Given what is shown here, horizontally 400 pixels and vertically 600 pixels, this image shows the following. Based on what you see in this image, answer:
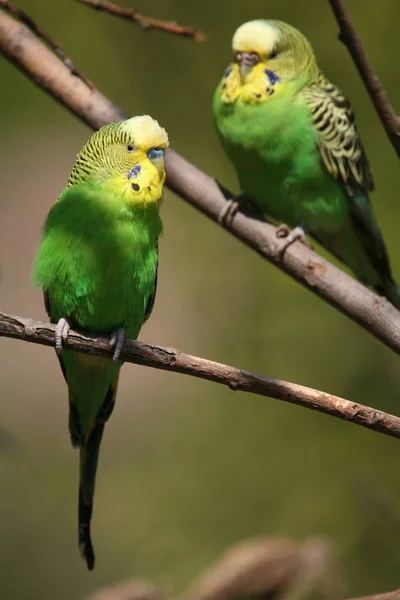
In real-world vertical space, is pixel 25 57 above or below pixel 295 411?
above

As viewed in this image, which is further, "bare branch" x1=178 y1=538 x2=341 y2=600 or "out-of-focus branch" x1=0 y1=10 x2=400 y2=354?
"out-of-focus branch" x1=0 y1=10 x2=400 y2=354

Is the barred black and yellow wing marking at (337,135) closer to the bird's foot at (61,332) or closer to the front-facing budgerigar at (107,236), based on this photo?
the front-facing budgerigar at (107,236)

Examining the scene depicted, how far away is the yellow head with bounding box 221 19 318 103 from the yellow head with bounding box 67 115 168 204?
3.49 ft

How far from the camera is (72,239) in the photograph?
2.46 metres

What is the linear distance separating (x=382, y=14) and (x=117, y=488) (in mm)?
2927

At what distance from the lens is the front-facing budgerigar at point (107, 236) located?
244 cm

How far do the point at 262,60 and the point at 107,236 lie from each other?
139 cm

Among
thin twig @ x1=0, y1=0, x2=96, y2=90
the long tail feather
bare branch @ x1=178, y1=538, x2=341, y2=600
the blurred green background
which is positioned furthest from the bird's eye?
the blurred green background

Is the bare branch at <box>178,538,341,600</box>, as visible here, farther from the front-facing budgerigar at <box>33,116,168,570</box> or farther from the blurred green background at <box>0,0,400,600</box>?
the blurred green background at <box>0,0,400,600</box>

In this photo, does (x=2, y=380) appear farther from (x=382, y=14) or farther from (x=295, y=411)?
(x=382, y=14)

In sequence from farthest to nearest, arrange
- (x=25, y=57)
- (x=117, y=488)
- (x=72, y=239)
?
(x=117, y=488) < (x=25, y=57) < (x=72, y=239)

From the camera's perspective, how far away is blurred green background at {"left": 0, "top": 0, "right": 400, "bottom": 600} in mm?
4113

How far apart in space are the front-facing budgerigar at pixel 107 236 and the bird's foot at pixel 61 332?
0.01m

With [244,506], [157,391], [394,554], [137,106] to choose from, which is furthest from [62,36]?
[394,554]
